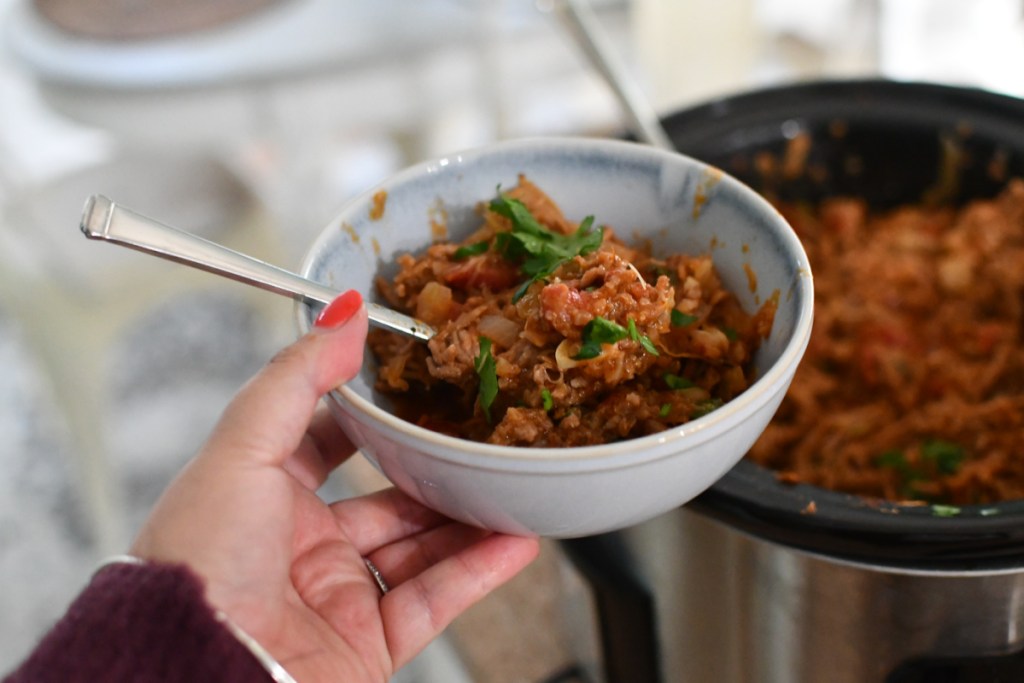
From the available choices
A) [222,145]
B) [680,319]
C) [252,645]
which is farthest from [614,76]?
[222,145]

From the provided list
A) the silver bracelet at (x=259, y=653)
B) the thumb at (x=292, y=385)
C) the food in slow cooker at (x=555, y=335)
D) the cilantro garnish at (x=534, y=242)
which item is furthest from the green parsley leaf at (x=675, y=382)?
the silver bracelet at (x=259, y=653)

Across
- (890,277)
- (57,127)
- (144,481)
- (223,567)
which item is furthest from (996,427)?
(57,127)

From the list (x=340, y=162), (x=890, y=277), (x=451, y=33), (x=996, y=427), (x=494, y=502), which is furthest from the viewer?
(x=340, y=162)

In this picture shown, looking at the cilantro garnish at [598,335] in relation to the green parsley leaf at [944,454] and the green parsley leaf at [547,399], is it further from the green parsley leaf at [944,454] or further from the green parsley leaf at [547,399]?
the green parsley leaf at [944,454]

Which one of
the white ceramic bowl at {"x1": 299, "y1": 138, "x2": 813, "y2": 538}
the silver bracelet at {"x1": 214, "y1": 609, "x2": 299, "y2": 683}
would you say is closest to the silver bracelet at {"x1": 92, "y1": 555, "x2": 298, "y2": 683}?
the silver bracelet at {"x1": 214, "y1": 609, "x2": 299, "y2": 683}

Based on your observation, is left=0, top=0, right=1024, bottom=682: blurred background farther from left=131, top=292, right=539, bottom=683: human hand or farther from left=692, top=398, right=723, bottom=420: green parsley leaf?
left=692, top=398, right=723, bottom=420: green parsley leaf

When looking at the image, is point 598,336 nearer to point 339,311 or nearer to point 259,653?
point 339,311

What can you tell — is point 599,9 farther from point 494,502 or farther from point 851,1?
point 494,502
